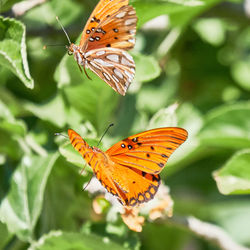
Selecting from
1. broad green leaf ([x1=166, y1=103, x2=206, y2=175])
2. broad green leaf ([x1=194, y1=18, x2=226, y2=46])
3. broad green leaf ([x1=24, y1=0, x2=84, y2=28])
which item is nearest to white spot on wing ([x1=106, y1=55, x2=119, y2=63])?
broad green leaf ([x1=166, y1=103, x2=206, y2=175])

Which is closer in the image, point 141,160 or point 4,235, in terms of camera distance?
point 141,160

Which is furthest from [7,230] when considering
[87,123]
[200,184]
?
[200,184]

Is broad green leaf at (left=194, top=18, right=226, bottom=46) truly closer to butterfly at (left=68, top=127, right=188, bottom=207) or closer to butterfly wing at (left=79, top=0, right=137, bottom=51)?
butterfly wing at (left=79, top=0, right=137, bottom=51)

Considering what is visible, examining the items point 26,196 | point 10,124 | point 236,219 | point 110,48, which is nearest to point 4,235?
point 26,196

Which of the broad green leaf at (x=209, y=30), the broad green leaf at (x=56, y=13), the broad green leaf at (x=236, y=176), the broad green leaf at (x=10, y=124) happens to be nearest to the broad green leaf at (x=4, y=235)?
the broad green leaf at (x=10, y=124)

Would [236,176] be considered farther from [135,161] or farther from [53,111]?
[53,111]
